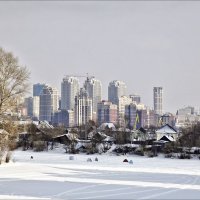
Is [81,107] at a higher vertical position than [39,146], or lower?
higher

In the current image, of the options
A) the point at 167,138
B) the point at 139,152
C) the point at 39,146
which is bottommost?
the point at 139,152

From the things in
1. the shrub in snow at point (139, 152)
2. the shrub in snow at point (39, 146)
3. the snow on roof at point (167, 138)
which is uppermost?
the snow on roof at point (167, 138)

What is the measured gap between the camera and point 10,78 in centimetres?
3781

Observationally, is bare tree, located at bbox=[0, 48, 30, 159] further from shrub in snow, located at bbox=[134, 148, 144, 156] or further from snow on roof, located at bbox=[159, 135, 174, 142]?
snow on roof, located at bbox=[159, 135, 174, 142]

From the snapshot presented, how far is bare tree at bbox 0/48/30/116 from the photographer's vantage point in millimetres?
37156

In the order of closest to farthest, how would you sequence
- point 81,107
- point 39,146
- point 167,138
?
point 39,146, point 167,138, point 81,107

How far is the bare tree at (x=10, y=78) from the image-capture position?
37156 mm

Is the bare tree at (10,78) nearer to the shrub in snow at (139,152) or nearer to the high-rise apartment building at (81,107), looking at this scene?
the shrub in snow at (139,152)

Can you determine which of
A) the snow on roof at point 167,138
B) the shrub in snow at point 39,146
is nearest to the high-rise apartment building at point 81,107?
the snow on roof at point 167,138

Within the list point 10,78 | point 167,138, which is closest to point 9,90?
point 10,78

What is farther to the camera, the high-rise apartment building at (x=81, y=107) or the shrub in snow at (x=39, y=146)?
the high-rise apartment building at (x=81, y=107)

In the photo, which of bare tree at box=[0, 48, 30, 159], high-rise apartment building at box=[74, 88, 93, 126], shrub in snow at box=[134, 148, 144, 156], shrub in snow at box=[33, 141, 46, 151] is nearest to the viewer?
bare tree at box=[0, 48, 30, 159]

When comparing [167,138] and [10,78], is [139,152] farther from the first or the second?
[10,78]

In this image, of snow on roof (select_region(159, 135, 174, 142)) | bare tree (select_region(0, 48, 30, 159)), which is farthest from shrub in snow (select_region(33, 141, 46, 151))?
bare tree (select_region(0, 48, 30, 159))
